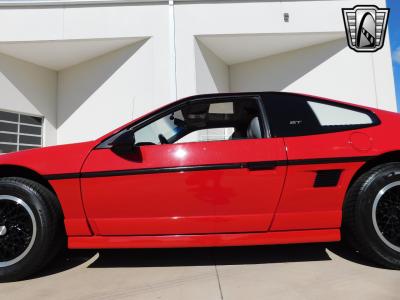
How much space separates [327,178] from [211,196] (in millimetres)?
849

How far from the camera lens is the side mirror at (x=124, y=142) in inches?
96.1

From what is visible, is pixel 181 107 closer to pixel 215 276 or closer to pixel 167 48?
pixel 215 276

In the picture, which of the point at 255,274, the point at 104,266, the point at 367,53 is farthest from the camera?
the point at 367,53

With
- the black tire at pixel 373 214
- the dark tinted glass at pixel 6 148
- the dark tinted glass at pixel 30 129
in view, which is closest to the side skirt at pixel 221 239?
the black tire at pixel 373 214

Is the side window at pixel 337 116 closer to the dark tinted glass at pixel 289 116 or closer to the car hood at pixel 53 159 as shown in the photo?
the dark tinted glass at pixel 289 116

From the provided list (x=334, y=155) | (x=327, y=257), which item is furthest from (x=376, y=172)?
(x=327, y=257)

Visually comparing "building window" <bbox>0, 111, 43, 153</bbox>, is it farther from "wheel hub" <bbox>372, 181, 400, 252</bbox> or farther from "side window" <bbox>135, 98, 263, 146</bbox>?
"wheel hub" <bbox>372, 181, 400, 252</bbox>

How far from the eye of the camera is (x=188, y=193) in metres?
2.41

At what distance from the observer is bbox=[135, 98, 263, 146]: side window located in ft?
9.16

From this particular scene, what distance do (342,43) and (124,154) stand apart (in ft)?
27.2

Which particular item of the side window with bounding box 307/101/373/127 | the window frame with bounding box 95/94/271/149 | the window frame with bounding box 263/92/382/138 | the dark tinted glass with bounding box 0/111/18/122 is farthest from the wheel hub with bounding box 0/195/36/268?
the dark tinted glass with bounding box 0/111/18/122

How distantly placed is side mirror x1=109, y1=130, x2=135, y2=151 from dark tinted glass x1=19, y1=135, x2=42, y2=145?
8.43m

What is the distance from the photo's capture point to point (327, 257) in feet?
8.99

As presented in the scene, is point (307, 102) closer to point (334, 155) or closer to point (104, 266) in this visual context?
point (334, 155)
